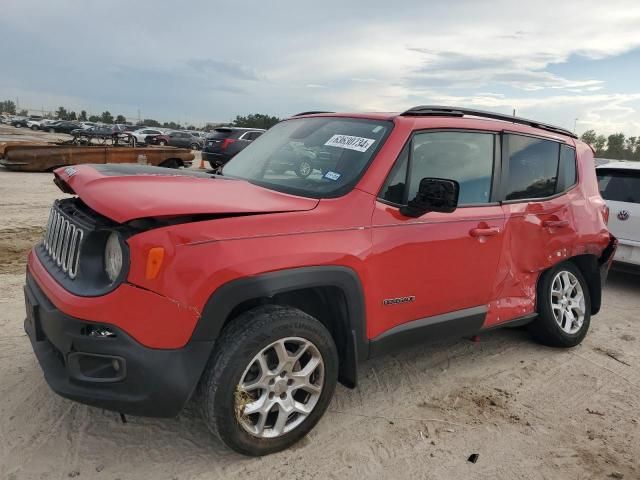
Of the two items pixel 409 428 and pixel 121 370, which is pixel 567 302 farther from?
pixel 121 370

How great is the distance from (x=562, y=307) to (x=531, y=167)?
1.27m

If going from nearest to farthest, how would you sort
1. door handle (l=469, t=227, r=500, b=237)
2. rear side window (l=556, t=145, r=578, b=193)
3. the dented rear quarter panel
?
door handle (l=469, t=227, r=500, b=237)
the dented rear quarter panel
rear side window (l=556, t=145, r=578, b=193)

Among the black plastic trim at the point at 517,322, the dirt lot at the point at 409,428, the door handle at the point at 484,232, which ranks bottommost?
the dirt lot at the point at 409,428

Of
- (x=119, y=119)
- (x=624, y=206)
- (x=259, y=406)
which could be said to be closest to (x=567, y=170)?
(x=624, y=206)

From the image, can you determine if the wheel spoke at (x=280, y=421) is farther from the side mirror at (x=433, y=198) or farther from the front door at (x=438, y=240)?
the side mirror at (x=433, y=198)

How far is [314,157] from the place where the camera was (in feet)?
11.2

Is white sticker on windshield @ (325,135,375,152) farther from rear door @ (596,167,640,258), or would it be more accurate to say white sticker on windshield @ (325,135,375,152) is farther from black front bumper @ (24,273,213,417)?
rear door @ (596,167,640,258)

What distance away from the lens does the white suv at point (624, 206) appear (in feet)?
20.8

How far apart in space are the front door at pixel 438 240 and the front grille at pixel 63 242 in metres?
1.55

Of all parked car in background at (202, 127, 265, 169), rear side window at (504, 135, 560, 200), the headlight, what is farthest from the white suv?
parked car in background at (202, 127, 265, 169)

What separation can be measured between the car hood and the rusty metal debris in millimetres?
12579

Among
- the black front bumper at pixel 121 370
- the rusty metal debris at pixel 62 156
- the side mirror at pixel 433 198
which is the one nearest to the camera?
the black front bumper at pixel 121 370

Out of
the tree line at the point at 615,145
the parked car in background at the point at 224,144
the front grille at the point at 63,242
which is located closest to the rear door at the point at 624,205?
the front grille at the point at 63,242

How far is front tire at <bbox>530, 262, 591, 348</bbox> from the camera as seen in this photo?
167 inches
